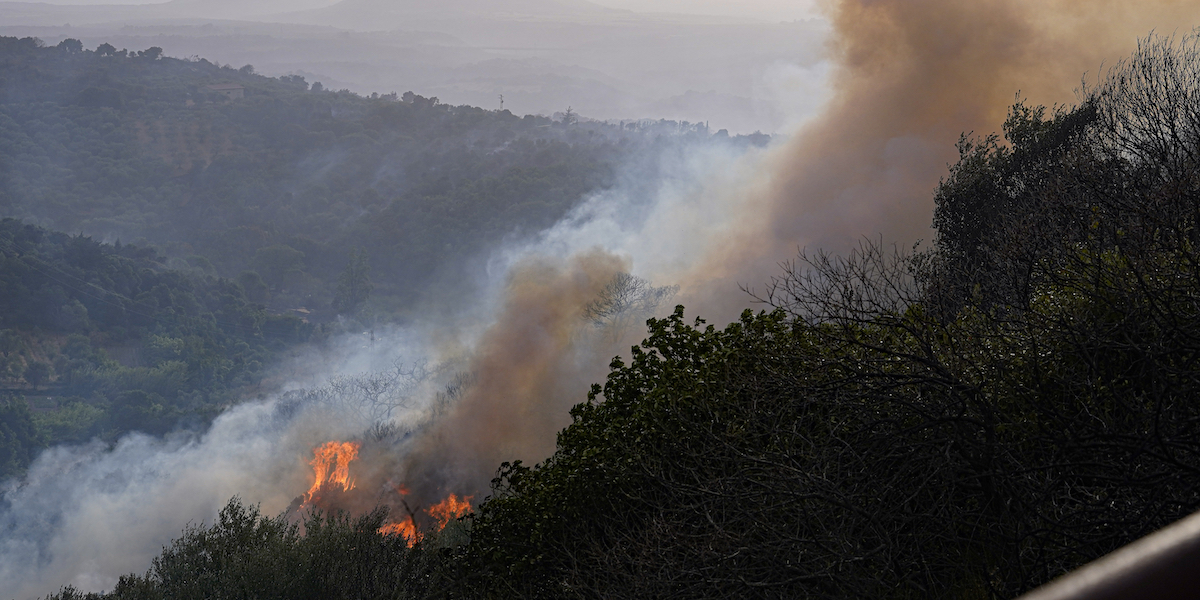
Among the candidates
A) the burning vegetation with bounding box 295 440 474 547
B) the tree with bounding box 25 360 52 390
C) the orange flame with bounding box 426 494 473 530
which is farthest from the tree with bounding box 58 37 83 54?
the orange flame with bounding box 426 494 473 530

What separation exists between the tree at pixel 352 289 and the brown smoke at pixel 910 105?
74.2 metres

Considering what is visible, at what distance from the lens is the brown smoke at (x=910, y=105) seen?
117 ft

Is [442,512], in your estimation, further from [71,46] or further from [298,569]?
[71,46]

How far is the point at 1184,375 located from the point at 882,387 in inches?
121

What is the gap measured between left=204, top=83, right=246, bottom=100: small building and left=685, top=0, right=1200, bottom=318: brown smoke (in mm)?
148298

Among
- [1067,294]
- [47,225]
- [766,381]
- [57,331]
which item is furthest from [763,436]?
[47,225]

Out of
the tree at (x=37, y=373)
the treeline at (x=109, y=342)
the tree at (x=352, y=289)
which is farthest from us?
the tree at (x=352, y=289)

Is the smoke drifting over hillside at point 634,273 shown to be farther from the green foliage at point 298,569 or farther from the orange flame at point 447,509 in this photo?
the green foliage at point 298,569

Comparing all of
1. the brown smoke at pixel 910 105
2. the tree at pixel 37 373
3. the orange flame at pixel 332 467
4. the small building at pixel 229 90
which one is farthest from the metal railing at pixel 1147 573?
the small building at pixel 229 90

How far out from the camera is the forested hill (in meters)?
127

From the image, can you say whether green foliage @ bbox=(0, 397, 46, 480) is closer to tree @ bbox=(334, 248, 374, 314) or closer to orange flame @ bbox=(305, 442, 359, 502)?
tree @ bbox=(334, 248, 374, 314)

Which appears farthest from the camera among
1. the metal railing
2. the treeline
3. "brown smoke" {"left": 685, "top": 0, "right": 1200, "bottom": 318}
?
the treeline

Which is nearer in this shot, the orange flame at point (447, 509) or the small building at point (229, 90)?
the orange flame at point (447, 509)

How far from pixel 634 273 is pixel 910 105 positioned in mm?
24816
